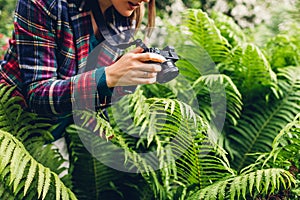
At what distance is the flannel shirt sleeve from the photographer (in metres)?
1.44

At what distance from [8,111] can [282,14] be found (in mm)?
3044

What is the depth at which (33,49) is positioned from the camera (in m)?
1.48

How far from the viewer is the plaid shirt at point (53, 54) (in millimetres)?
1442

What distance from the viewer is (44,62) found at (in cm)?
149

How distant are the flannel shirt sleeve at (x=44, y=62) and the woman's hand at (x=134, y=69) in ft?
0.41

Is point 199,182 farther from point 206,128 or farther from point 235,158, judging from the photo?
point 235,158

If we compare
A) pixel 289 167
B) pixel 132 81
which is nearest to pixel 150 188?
pixel 289 167

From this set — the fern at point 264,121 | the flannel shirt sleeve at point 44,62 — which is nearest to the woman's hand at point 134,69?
the flannel shirt sleeve at point 44,62

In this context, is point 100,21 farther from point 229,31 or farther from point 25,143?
point 229,31

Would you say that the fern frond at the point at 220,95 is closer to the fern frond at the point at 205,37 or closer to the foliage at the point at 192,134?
the foliage at the point at 192,134

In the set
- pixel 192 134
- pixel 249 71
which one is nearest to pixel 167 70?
pixel 192 134

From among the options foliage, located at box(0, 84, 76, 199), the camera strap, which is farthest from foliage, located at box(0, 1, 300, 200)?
the camera strap

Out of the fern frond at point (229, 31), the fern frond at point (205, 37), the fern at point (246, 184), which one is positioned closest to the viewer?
the fern at point (246, 184)

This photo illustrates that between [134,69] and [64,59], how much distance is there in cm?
39
